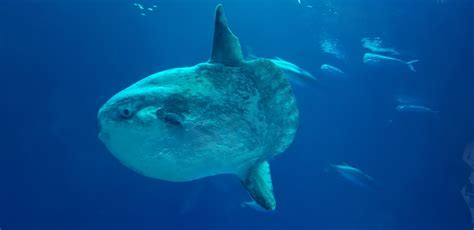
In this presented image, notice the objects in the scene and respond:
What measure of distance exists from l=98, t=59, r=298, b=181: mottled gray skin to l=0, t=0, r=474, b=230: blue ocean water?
19.6 ft

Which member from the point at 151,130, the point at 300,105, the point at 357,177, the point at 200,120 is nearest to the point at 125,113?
the point at 151,130

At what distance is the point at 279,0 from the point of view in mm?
12016

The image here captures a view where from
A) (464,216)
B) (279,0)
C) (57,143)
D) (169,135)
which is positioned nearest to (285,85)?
(169,135)

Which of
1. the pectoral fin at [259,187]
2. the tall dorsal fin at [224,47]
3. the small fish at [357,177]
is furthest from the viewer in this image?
the small fish at [357,177]

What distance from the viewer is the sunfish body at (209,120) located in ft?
5.54

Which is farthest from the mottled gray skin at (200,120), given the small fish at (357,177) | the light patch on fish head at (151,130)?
the small fish at (357,177)

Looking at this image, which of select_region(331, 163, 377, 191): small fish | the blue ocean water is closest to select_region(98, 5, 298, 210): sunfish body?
the blue ocean water

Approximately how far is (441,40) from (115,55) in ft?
30.3

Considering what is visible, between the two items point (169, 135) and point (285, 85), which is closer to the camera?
point (169, 135)

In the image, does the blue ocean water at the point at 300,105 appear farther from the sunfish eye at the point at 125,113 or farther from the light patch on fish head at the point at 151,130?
the sunfish eye at the point at 125,113

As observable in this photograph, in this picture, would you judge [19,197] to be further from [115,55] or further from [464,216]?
[464,216]

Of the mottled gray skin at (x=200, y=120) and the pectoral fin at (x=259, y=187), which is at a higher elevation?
the mottled gray skin at (x=200, y=120)

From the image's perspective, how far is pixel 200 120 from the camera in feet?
5.93

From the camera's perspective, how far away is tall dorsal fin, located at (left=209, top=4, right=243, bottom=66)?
7.16ft
